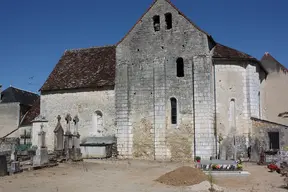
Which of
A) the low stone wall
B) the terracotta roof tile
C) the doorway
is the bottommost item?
the low stone wall

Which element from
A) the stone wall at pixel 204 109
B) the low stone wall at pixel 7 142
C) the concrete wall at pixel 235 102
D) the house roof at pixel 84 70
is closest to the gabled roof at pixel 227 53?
the concrete wall at pixel 235 102

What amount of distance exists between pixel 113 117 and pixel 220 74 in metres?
7.64

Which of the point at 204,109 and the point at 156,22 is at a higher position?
the point at 156,22

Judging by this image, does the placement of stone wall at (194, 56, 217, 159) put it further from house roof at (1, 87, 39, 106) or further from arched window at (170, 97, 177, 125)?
house roof at (1, 87, 39, 106)

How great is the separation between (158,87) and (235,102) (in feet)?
15.9

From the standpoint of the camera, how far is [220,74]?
21.4m

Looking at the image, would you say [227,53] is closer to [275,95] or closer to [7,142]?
[275,95]

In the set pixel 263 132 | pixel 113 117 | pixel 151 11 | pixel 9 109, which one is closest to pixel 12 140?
pixel 9 109

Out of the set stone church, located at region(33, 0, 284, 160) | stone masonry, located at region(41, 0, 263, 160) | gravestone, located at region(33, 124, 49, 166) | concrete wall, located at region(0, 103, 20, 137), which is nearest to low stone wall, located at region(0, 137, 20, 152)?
concrete wall, located at region(0, 103, 20, 137)

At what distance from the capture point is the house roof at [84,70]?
24.4m

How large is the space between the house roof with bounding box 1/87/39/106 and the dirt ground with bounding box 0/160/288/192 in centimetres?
1846

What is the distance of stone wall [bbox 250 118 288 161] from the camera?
19.8 metres

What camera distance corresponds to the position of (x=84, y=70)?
2575cm

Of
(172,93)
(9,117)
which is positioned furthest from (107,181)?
(9,117)
